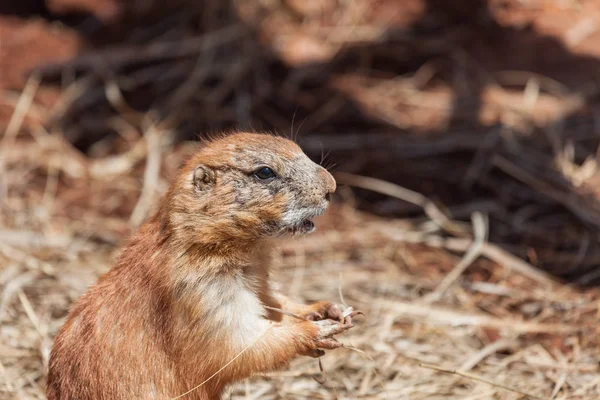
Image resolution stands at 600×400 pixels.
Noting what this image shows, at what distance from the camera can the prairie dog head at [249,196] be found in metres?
3.80

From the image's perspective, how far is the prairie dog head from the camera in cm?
380

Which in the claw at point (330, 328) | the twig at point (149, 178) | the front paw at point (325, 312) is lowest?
the twig at point (149, 178)

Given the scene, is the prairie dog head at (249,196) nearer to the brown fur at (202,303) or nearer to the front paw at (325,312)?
the brown fur at (202,303)

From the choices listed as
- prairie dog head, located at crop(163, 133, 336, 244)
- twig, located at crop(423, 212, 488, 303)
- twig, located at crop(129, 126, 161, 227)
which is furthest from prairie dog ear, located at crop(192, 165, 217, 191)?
twig, located at crop(129, 126, 161, 227)

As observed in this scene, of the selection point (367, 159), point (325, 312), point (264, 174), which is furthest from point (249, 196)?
point (367, 159)

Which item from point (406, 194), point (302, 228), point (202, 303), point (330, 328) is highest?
point (302, 228)

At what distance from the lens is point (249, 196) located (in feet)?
12.6

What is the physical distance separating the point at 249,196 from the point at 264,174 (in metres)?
0.12

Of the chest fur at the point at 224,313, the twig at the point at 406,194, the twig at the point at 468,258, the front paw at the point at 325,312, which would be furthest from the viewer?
the twig at the point at 406,194

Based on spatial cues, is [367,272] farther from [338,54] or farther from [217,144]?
[338,54]

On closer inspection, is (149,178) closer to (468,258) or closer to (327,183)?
(468,258)

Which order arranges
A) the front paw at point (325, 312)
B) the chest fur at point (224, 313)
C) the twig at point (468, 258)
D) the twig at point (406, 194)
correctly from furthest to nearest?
the twig at point (406, 194), the twig at point (468, 258), the front paw at point (325, 312), the chest fur at point (224, 313)

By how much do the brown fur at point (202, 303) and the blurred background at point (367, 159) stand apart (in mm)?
639

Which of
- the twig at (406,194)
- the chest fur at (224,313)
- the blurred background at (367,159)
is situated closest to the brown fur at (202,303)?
the chest fur at (224,313)
